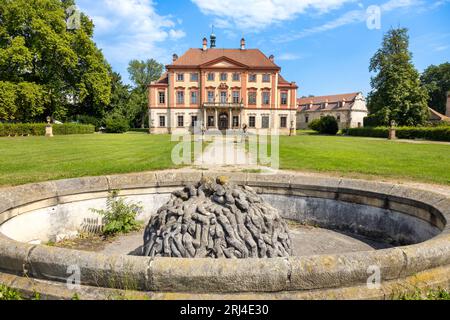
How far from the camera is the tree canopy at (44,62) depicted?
33656mm

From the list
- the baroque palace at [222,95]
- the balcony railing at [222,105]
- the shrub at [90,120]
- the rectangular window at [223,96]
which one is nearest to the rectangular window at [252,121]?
the baroque palace at [222,95]

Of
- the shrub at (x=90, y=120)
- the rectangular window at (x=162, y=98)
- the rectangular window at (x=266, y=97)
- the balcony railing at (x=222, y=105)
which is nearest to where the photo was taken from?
the shrub at (x=90, y=120)

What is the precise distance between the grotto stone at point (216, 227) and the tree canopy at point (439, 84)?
7599 centimetres

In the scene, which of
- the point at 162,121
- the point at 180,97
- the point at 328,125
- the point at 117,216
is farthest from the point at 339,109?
the point at 117,216

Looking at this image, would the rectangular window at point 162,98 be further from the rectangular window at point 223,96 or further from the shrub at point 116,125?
the rectangular window at point 223,96

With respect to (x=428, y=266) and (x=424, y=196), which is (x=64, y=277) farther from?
(x=424, y=196)

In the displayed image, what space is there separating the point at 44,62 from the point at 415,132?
44.9 metres

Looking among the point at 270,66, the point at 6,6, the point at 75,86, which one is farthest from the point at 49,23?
the point at 270,66

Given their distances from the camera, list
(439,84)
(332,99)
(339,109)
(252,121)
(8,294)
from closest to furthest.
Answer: (8,294) → (252,121) → (439,84) → (339,109) → (332,99)

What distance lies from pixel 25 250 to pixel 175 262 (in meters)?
1.23

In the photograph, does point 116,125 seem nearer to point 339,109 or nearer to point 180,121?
point 180,121

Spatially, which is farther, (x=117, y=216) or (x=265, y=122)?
(x=265, y=122)

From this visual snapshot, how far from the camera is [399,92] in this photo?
145 feet

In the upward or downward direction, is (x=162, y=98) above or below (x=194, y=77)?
below
